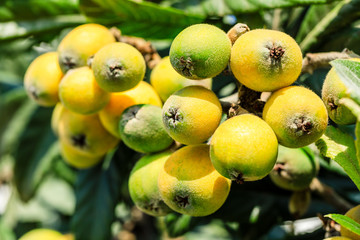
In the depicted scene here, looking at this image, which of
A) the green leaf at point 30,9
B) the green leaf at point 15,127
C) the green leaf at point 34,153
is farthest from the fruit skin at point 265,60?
the green leaf at point 15,127

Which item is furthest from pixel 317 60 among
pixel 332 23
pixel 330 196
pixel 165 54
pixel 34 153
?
pixel 34 153

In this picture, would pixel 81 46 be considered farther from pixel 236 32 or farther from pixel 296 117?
pixel 296 117

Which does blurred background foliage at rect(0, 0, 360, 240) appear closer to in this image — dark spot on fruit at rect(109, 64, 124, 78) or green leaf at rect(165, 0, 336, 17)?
green leaf at rect(165, 0, 336, 17)

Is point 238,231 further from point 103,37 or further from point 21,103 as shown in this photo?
point 21,103

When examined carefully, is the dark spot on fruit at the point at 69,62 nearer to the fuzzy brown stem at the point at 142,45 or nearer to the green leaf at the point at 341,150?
the fuzzy brown stem at the point at 142,45

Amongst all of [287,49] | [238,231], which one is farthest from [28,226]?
[287,49]

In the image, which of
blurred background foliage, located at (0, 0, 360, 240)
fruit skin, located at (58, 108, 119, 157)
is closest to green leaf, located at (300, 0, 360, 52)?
blurred background foliage, located at (0, 0, 360, 240)
